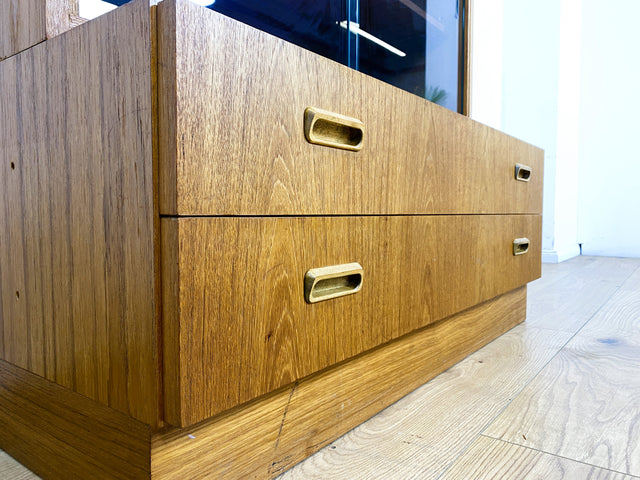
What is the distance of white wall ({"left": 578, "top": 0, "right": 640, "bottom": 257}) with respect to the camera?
279 cm

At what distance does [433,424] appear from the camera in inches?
24.5

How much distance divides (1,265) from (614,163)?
10.6 feet

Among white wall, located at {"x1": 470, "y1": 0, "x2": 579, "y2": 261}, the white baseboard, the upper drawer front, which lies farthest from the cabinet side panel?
the white baseboard

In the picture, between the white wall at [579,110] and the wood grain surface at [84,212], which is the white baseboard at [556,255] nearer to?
the white wall at [579,110]

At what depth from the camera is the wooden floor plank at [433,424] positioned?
0.52 metres

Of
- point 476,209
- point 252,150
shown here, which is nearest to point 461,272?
point 476,209

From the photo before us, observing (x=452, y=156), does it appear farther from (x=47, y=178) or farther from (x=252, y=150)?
(x=47, y=178)

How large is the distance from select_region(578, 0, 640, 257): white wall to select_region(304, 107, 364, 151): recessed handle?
2.93 m

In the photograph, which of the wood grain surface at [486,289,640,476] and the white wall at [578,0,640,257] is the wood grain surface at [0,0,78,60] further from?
the white wall at [578,0,640,257]

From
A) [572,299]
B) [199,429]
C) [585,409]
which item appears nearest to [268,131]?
[199,429]

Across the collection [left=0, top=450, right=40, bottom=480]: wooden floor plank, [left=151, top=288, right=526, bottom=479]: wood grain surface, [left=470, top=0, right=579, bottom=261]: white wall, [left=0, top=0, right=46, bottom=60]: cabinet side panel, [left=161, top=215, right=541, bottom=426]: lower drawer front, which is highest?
[left=470, top=0, right=579, bottom=261]: white wall

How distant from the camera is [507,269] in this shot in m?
1.01

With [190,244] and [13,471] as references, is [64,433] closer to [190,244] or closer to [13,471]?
[13,471]

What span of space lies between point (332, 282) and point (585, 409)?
44 centimetres
